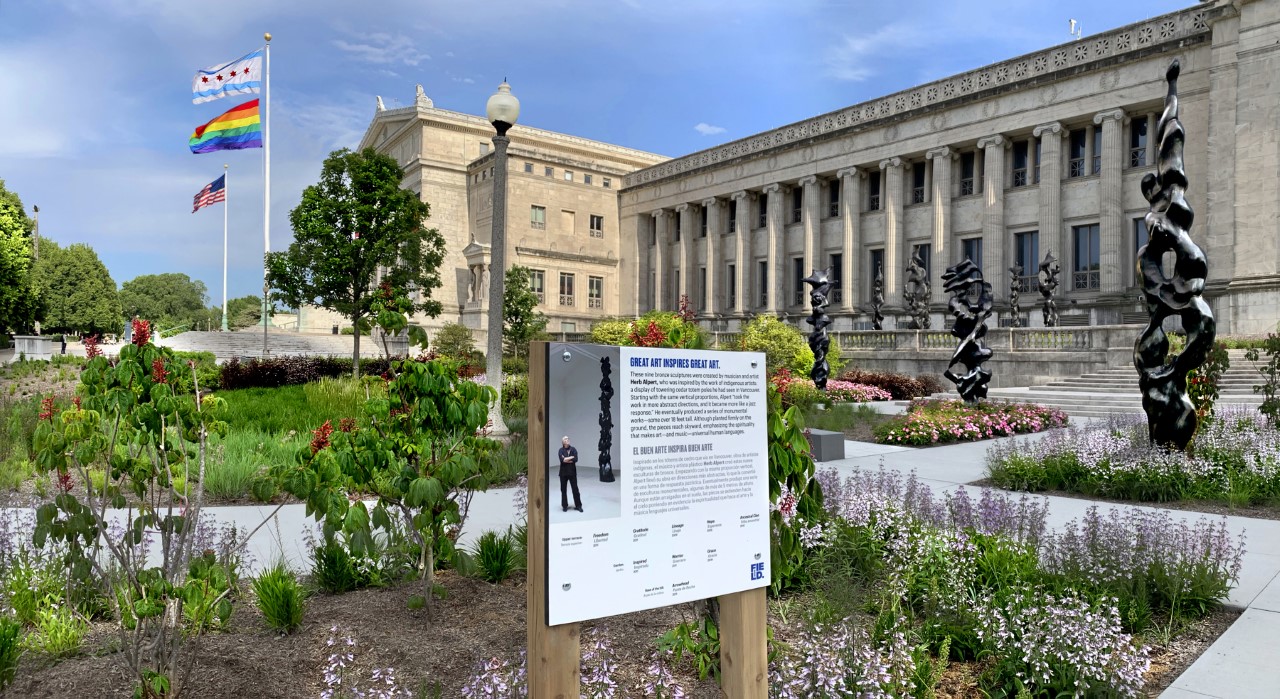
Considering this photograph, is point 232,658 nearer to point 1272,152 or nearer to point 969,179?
point 1272,152

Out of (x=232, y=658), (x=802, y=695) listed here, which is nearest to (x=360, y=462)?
(x=232, y=658)

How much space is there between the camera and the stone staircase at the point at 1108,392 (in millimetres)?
20609

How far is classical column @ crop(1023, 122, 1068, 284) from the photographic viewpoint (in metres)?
34.5

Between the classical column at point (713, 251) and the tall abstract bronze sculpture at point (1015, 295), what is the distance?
65.4ft

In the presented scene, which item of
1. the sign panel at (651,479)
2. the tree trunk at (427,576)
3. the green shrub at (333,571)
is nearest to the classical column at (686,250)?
the green shrub at (333,571)

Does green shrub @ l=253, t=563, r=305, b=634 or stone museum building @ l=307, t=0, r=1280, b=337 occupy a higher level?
stone museum building @ l=307, t=0, r=1280, b=337

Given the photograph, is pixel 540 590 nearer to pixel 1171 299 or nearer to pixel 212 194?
pixel 1171 299

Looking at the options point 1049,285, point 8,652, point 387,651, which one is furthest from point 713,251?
point 8,652

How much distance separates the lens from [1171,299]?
1109 centimetres

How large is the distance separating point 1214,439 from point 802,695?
34.4ft

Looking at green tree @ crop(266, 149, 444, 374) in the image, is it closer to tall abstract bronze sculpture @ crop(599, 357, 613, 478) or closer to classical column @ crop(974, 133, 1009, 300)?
classical column @ crop(974, 133, 1009, 300)

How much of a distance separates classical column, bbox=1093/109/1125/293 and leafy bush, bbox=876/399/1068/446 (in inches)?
689

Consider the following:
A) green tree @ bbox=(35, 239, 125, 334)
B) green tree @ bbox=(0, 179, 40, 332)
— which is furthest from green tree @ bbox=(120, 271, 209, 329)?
green tree @ bbox=(0, 179, 40, 332)

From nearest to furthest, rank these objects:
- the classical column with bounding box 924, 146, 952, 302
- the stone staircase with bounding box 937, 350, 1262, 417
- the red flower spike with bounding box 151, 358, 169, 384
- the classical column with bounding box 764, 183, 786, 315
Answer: the red flower spike with bounding box 151, 358, 169, 384 < the stone staircase with bounding box 937, 350, 1262, 417 < the classical column with bounding box 924, 146, 952, 302 < the classical column with bounding box 764, 183, 786, 315
